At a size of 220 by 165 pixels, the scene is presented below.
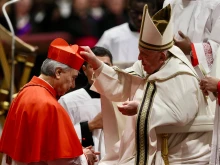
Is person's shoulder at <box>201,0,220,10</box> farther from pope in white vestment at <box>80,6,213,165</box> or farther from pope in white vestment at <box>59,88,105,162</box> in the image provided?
pope in white vestment at <box>59,88,105,162</box>

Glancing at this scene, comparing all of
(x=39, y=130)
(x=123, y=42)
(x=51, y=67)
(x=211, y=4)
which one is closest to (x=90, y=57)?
(x=51, y=67)

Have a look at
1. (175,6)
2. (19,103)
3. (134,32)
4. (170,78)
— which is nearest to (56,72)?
(19,103)

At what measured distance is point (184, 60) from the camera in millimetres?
5699

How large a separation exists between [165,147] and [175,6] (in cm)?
145

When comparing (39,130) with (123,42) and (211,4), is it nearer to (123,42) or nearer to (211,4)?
(211,4)

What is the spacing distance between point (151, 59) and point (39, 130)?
31.2 inches

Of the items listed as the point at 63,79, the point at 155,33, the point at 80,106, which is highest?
the point at 155,33

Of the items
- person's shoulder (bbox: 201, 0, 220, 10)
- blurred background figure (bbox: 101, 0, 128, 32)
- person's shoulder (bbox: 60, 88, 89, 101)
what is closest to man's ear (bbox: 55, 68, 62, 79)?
person's shoulder (bbox: 60, 88, 89, 101)

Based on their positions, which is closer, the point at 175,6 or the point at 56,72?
the point at 56,72

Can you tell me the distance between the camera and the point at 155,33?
554cm

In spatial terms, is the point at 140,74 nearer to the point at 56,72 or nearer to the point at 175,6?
the point at 56,72

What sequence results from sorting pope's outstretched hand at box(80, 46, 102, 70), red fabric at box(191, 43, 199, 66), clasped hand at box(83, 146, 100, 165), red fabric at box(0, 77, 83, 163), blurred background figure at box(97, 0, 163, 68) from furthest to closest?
blurred background figure at box(97, 0, 163, 68) → red fabric at box(191, 43, 199, 66) → clasped hand at box(83, 146, 100, 165) → pope's outstretched hand at box(80, 46, 102, 70) → red fabric at box(0, 77, 83, 163)

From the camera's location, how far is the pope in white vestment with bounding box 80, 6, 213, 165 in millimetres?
5555

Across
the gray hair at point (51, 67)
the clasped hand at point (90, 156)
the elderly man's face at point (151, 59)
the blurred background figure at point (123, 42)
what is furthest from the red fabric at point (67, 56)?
the blurred background figure at point (123, 42)
